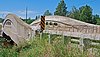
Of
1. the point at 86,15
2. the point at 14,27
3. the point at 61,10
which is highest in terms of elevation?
the point at 61,10

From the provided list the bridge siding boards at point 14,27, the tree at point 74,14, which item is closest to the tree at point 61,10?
the tree at point 74,14

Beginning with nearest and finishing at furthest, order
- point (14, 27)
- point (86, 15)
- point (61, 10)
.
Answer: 1. point (14, 27)
2. point (86, 15)
3. point (61, 10)

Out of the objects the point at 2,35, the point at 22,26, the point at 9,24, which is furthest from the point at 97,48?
the point at 2,35

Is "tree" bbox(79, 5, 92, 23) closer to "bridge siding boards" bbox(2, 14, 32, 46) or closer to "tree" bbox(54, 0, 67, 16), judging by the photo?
"tree" bbox(54, 0, 67, 16)

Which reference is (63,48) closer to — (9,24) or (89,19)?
(9,24)

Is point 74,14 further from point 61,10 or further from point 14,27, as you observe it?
point 14,27

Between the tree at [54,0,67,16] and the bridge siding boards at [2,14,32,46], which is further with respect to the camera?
the tree at [54,0,67,16]

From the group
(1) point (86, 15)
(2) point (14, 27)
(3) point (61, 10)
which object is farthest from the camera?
(3) point (61, 10)

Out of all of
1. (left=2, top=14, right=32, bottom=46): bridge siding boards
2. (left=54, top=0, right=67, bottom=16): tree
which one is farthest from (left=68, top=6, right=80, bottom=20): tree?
(left=2, top=14, right=32, bottom=46): bridge siding boards

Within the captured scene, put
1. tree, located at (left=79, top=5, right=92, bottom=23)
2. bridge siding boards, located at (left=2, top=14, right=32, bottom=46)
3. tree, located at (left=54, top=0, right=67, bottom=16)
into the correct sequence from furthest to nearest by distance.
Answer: tree, located at (left=54, top=0, right=67, bottom=16) < tree, located at (left=79, top=5, right=92, bottom=23) < bridge siding boards, located at (left=2, top=14, right=32, bottom=46)

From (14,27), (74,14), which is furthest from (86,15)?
(14,27)

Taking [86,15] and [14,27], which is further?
[86,15]

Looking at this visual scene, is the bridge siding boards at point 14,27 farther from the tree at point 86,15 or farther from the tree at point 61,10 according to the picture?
the tree at point 61,10

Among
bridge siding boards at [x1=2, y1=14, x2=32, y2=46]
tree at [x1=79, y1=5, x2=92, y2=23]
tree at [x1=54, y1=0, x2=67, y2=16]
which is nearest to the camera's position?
bridge siding boards at [x1=2, y1=14, x2=32, y2=46]
